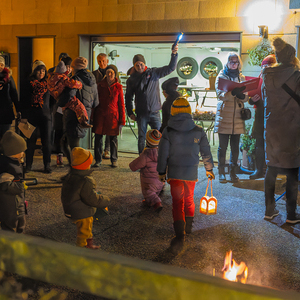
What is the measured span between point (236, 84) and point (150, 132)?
6.61 feet

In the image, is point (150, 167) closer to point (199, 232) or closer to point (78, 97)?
point (199, 232)

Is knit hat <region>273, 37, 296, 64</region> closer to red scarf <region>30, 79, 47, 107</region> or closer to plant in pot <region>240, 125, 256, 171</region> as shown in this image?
plant in pot <region>240, 125, 256, 171</region>

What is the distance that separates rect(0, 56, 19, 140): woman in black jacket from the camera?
6184mm

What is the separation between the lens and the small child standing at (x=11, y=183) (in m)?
3.25

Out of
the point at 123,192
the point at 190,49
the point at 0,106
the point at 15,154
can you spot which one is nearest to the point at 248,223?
the point at 123,192

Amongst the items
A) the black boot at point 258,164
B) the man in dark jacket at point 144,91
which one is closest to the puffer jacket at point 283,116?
the black boot at point 258,164

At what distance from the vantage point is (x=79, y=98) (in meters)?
6.08

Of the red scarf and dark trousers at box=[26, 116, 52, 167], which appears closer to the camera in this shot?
the red scarf

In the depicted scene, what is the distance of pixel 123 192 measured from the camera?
5.65 m

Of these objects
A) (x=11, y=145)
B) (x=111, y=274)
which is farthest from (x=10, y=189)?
(x=111, y=274)

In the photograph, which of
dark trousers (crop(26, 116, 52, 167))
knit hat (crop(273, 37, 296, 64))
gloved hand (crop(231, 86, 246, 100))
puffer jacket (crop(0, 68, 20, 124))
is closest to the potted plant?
gloved hand (crop(231, 86, 246, 100))

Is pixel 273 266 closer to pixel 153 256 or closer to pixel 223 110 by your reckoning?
pixel 153 256

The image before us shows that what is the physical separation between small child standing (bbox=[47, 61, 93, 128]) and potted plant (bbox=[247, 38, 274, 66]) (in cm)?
340

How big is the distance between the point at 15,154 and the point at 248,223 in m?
2.72
